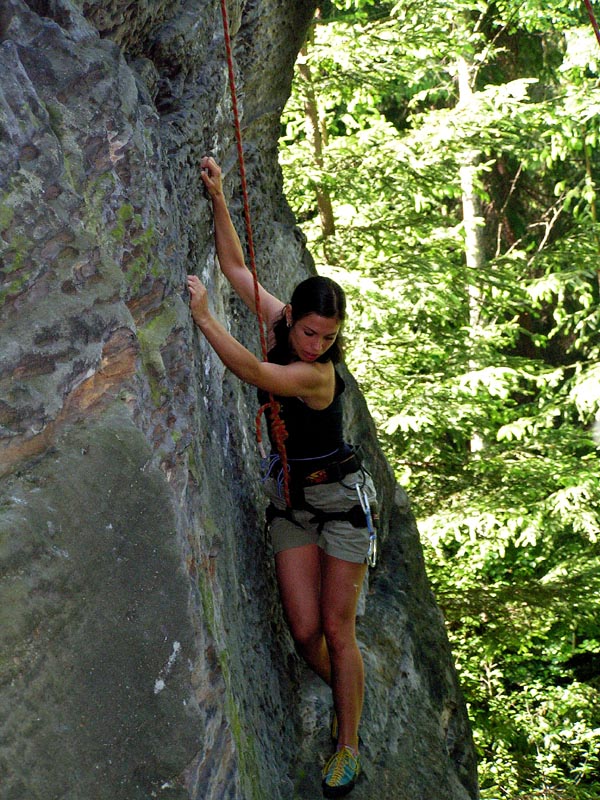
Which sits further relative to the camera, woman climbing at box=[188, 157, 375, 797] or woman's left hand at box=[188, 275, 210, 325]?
woman climbing at box=[188, 157, 375, 797]

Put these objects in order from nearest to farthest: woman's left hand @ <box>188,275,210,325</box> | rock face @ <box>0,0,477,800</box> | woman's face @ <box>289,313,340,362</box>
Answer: rock face @ <box>0,0,477,800</box>
woman's left hand @ <box>188,275,210,325</box>
woman's face @ <box>289,313,340,362</box>

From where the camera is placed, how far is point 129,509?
2.55 meters

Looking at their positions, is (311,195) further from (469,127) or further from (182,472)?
(182,472)

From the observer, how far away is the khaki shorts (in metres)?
4.11

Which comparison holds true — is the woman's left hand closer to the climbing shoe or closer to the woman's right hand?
the woman's right hand

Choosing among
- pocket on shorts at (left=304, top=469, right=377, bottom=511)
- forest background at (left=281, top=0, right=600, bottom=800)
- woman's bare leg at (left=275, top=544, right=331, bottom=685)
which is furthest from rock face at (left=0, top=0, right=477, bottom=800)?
forest background at (left=281, top=0, right=600, bottom=800)

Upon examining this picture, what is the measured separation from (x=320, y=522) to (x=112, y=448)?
5.81 ft

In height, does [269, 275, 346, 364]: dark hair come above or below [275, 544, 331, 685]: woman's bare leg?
above

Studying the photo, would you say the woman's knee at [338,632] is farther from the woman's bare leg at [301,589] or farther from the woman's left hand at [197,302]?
the woman's left hand at [197,302]

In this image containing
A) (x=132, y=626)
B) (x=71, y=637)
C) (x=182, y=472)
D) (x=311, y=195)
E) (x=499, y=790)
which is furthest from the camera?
(x=311, y=195)

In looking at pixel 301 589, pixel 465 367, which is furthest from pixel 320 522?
pixel 465 367

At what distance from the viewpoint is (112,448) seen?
8.33ft

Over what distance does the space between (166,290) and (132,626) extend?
1.13m

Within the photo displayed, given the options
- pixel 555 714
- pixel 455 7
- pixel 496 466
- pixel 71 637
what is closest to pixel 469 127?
pixel 455 7
